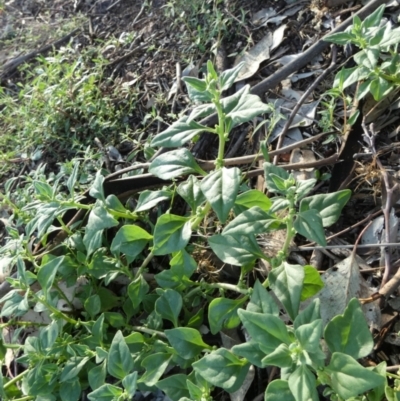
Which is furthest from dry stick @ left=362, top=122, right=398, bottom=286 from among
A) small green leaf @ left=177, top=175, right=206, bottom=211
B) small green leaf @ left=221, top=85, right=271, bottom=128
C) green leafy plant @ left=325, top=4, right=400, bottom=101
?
small green leaf @ left=177, top=175, right=206, bottom=211

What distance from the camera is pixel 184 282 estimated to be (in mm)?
1901

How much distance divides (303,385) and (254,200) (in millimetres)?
639

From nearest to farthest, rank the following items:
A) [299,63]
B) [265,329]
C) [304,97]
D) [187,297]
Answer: [265,329] → [187,297] → [304,97] → [299,63]

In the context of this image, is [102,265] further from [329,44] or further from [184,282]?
[329,44]

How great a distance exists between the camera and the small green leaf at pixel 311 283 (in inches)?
64.9

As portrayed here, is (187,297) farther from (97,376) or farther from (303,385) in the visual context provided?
(303,385)

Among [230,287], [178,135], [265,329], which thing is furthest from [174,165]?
[265,329]

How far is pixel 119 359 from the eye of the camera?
1.66 m

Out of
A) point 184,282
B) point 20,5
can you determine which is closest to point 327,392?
point 184,282

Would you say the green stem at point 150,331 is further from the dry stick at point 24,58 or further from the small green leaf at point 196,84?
the dry stick at point 24,58

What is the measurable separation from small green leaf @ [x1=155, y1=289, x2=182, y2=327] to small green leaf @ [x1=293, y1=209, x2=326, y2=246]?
54 cm

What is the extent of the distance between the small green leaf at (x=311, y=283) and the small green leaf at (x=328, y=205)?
0.16 m

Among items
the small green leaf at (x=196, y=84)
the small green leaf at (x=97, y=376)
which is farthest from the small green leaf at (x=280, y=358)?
the small green leaf at (x=196, y=84)

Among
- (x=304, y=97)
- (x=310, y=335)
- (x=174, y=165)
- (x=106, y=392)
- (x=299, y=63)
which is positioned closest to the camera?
Answer: (x=310, y=335)
